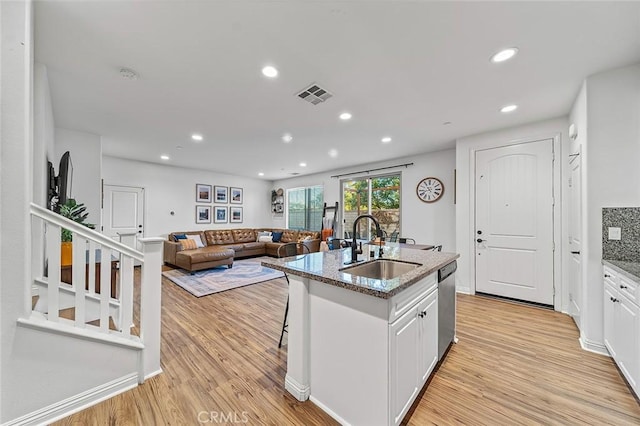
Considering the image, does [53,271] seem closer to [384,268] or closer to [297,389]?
[297,389]

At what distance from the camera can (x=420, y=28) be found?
1732 mm

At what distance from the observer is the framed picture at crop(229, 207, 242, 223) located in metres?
7.96

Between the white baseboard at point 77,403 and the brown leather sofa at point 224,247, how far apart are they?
3.58 meters

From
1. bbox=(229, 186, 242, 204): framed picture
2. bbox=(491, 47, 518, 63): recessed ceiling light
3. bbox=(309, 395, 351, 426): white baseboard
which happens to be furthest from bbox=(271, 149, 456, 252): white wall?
bbox=(229, 186, 242, 204): framed picture

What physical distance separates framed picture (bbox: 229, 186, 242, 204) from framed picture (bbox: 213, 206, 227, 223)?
399mm

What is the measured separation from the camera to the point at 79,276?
1.72 meters

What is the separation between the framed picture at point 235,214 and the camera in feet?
26.1

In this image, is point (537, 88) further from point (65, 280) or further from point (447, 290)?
point (65, 280)

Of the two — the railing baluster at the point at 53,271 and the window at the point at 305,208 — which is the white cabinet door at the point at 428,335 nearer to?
the railing baluster at the point at 53,271

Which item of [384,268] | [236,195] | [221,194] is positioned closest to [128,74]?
[384,268]

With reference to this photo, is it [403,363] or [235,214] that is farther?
[235,214]

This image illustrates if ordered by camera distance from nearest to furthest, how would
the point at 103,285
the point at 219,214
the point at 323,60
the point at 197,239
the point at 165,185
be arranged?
the point at 103,285 < the point at 323,60 < the point at 165,185 < the point at 197,239 < the point at 219,214

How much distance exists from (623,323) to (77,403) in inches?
157

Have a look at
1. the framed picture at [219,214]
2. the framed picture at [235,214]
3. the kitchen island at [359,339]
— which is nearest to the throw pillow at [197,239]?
the framed picture at [219,214]
